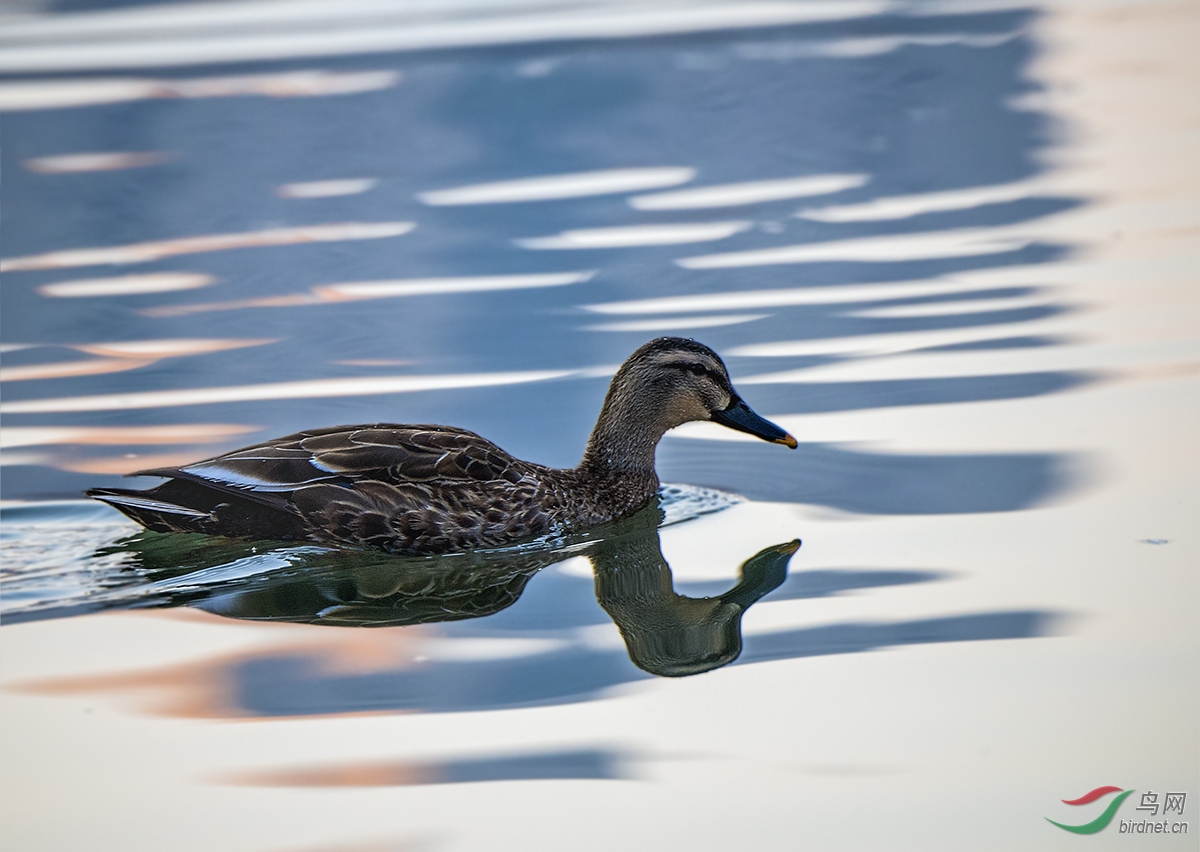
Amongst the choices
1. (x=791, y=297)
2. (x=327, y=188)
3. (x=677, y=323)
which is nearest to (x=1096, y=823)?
(x=677, y=323)

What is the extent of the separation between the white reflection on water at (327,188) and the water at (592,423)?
7 cm

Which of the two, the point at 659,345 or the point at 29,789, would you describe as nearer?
the point at 29,789

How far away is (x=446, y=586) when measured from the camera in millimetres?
6973

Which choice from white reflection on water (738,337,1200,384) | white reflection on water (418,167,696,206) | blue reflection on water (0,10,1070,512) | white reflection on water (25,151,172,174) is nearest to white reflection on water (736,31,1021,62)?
blue reflection on water (0,10,1070,512)

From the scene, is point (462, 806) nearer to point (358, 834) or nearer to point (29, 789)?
point (358, 834)

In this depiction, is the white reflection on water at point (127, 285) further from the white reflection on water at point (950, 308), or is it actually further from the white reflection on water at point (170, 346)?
the white reflection on water at point (950, 308)

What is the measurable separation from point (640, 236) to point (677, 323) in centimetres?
219

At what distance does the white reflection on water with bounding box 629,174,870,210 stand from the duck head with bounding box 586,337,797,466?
5453 millimetres

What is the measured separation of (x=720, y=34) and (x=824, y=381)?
13.1 metres

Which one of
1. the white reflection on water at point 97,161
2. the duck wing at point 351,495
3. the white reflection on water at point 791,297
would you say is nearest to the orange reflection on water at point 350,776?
the duck wing at point 351,495

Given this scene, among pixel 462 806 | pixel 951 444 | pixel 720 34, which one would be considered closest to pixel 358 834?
pixel 462 806

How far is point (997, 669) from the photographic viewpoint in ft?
18.8

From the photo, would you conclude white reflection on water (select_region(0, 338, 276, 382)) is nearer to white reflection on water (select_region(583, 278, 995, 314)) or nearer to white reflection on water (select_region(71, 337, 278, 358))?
white reflection on water (select_region(71, 337, 278, 358))

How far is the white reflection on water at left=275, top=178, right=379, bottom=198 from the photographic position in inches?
577
